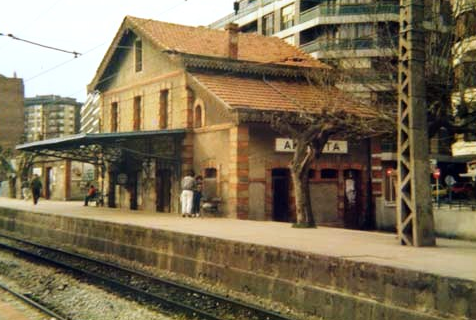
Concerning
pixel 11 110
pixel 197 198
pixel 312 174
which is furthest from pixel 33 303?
pixel 11 110

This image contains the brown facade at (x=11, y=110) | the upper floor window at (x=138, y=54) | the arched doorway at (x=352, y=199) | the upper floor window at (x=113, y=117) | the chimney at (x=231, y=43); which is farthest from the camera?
the brown facade at (x=11, y=110)

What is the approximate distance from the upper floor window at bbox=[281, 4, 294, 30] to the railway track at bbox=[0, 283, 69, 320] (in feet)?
128

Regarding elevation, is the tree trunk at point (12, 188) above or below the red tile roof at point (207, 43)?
below

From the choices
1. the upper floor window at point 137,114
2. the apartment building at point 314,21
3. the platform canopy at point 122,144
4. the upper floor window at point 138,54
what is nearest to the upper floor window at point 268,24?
the apartment building at point 314,21

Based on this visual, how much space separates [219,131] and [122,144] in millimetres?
6866

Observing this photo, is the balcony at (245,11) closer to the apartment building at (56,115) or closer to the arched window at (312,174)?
the arched window at (312,174)

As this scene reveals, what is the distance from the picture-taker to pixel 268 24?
50406mm

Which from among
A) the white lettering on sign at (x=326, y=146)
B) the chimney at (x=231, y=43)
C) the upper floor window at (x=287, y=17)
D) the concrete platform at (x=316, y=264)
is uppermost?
the upper floor window at (x=287, y=17)

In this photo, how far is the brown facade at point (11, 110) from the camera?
76000 millimetres

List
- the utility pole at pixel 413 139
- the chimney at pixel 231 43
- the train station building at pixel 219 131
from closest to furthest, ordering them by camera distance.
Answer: the utility pole at pixel 413 139, the train station building at pixel 219 131, the chimney at pixel 231 43

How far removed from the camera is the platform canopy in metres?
21.5

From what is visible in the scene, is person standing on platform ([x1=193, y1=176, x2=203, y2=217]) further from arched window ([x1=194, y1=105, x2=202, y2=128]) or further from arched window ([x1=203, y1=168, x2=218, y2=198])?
arched window ([x1=194, y1=105, x2=202, y2=128])

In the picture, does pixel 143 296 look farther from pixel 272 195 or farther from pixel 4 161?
pixel 4 161

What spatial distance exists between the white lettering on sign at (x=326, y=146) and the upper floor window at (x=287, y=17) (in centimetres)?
2648
